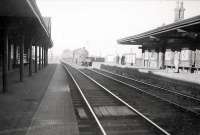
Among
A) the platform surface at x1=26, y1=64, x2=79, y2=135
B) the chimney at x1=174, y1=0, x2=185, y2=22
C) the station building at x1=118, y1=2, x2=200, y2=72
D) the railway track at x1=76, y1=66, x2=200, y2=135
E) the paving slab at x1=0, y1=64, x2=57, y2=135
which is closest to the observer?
the platform surface at x1=26, y1=64, x2=79, y2=135

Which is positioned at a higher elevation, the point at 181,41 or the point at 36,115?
the point at 181,41

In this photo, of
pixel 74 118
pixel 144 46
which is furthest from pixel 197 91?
pixel 144 46

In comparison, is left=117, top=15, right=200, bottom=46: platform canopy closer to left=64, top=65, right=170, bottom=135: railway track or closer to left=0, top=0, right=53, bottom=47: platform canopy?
left=64, top=65, right=170, bottom=135: railway track

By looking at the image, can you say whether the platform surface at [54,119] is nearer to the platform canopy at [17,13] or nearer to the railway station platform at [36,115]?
the railway station platform at [36,115]

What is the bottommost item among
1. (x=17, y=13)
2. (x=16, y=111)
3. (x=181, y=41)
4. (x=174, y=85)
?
(x=174, y=85)

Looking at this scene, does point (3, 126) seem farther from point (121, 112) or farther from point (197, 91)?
point (197, 91)

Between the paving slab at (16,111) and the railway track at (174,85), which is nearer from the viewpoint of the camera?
the paving slab at (16,111)

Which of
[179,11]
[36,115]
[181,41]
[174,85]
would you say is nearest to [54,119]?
[36,115]

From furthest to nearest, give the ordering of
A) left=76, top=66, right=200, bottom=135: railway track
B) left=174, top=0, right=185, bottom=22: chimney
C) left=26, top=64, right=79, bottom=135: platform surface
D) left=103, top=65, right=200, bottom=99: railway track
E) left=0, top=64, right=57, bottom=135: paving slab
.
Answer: left=174, top=0, right=185, bottom=22: chimney
left=103, top=65, right=200, bottom=99: railway track
left=76, top=66, right=200, bottom=135: railway track
left=0, top=64, right=57, bottom=135: paving slab
left=26, top=64, right=79, bottom=135: platform surface

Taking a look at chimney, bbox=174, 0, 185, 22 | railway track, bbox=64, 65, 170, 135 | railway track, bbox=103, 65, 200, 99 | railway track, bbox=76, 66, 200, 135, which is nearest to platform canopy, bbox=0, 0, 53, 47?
railway track, bbox=64, 65, 170, 135

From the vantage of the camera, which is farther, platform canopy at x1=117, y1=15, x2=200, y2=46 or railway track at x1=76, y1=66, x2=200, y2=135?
platform canopy at x1=117, y1=15, x2=200, y2=46

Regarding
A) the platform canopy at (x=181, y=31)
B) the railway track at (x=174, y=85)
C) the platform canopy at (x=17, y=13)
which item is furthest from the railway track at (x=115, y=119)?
the platform canopy at (x=181, y=31)

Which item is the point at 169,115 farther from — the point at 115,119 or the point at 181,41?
the point at 181,41

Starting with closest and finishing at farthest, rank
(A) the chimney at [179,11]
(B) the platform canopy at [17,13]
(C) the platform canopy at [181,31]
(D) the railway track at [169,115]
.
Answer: (D) the railway track at [169,115]
(B) the platform canopy at [17,13]
(C) the platform canopy at [181,31]
(A) the chimney at [179,11]
